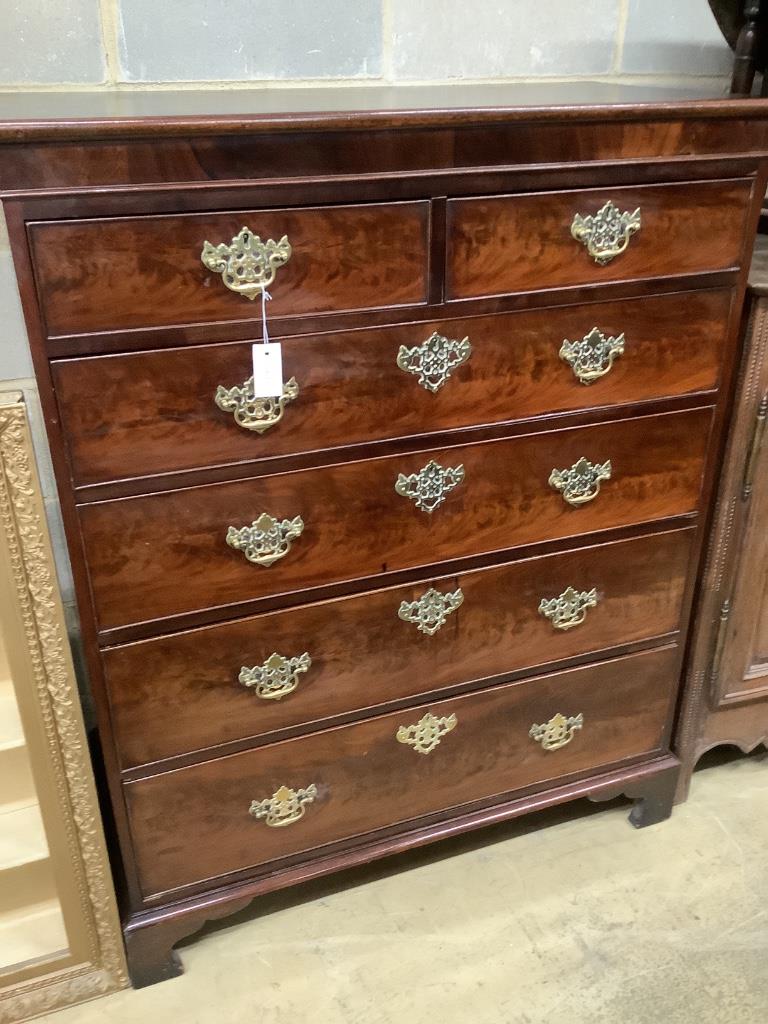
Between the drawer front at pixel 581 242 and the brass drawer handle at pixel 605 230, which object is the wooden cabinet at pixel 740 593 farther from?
the brass drawer handle at pixel 605 230

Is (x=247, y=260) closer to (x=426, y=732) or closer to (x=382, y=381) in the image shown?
(x=382, y=381)

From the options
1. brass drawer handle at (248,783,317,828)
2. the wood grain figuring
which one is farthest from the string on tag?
brass drawer handle at (248,783,317,828)

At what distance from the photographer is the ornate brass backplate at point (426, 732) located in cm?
141

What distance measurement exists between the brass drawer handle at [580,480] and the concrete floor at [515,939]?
0.69 meters

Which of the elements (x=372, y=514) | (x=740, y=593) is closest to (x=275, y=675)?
(x=372, y=514)

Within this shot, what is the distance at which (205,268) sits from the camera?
1.03 metres

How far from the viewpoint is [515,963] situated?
1.43 m

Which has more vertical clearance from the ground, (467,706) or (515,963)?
(467,706)

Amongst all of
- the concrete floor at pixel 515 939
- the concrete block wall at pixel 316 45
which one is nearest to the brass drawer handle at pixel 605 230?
the concrete block wall at pixel 316 45

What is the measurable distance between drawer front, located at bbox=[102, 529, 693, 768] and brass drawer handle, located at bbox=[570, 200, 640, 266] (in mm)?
448

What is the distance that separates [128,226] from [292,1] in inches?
27.1

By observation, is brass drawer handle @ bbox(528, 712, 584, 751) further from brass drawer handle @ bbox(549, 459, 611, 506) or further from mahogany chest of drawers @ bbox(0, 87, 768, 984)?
brass drawer handle @ bbox(549, 459, 611, 506)

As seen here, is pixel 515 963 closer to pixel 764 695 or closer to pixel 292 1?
pixel 764 695

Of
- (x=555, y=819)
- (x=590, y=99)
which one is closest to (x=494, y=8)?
(x=590, y=99)
